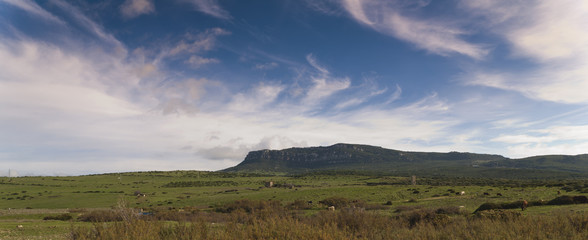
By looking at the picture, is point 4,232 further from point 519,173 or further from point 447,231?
point 519,173

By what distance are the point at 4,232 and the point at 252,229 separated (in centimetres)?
2211

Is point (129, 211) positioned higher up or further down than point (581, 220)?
higher up

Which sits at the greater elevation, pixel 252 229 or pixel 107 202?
pixel 252 229

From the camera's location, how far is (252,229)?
10.0 meters

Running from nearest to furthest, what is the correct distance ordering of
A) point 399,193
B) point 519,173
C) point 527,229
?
point 527,229
point 399,193
point 519,173

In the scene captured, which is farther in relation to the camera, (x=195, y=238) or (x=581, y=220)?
(x=581, y=220)

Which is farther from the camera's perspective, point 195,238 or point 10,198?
point 10,198

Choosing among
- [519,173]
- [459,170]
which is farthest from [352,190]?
[459,170]

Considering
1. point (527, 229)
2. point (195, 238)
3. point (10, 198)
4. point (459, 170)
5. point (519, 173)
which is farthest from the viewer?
point (459, 170)

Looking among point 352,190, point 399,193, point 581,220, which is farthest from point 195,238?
point 352,190

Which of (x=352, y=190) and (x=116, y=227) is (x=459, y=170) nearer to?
(x=352, y=190)

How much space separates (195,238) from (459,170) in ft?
675

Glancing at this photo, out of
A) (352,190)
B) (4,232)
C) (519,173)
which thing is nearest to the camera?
(4,232)

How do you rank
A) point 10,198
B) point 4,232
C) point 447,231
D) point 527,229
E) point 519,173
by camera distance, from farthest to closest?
point 519,173 → point 10,198 → point 4,232 → point 447,231 → point 527,229
